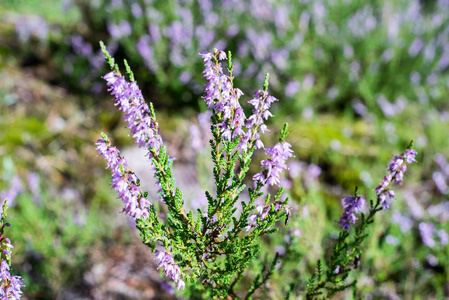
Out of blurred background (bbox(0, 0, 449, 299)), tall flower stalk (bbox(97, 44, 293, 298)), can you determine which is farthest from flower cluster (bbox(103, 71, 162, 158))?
blurred background (bbox(0, 0, 449, 299))

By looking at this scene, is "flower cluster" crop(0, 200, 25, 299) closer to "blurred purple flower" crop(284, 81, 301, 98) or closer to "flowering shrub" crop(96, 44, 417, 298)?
"flowering shrub" crop(96, 44, 417, 298)

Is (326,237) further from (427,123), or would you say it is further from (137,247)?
(427,123)

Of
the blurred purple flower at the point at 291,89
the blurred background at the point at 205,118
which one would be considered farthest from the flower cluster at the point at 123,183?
the blurred purple flower at the point at 291,89

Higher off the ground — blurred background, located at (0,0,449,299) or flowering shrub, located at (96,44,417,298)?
blurred background, located at (0,0,449,299)

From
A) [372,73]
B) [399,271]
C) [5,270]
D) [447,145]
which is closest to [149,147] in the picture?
[5,270]

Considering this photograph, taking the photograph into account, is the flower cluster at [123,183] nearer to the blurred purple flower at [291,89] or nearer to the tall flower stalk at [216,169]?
the tall flower stalk at [216,169]
